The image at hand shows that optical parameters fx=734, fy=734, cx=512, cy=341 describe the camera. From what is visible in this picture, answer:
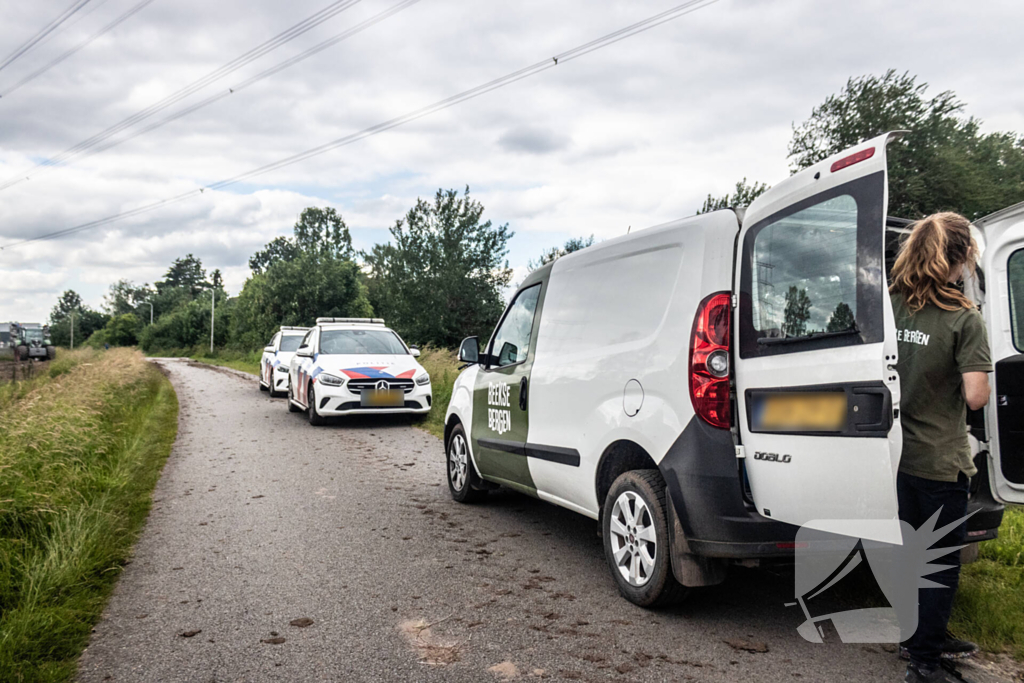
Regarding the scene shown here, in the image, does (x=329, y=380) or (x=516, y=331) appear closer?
(x=516, y=331)

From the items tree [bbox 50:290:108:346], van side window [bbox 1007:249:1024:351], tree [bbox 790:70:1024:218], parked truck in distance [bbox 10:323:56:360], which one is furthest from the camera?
tree [bbox 50:290:108:346]

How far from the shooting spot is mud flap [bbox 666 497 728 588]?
3.59 meters

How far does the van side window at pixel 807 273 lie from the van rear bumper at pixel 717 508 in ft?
1.89

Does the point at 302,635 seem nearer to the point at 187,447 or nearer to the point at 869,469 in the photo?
the point at 869,469

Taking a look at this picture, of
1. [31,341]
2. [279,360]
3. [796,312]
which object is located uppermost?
[796,312]

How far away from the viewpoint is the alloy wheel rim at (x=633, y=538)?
152 inches

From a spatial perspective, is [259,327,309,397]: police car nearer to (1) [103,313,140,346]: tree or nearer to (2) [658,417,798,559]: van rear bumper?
(2) [658,417,798,559]: van rear bumper

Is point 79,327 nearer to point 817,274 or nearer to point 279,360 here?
point 279,360

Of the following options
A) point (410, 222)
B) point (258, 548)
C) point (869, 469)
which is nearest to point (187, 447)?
point (258, 548)

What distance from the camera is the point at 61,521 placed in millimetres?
5203

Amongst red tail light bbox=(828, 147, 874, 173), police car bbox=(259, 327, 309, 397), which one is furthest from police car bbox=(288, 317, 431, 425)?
red tail light bbox=(828, 147, 874, 173)

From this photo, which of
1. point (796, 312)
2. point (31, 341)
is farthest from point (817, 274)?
point (31, 341)

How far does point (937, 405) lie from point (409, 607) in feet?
9.17

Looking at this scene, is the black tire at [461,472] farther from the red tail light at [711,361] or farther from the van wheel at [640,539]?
the red tail light at [711,361]
